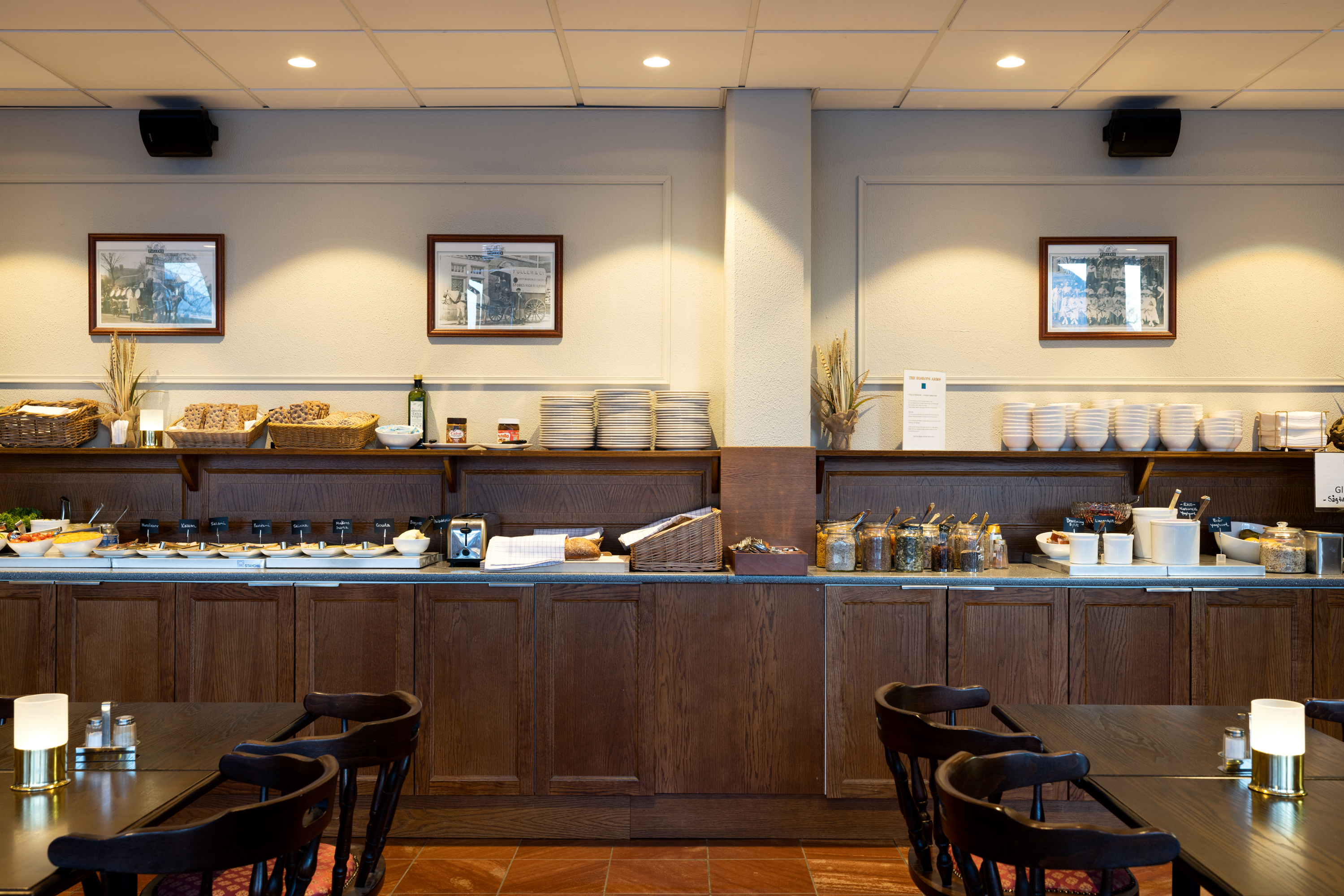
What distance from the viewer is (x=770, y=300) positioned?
418 centimetres

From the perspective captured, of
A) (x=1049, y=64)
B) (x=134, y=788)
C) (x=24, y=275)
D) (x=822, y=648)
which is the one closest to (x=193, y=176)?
(x=24, y=275)

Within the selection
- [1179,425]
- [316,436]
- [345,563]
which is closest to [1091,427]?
[1179,425]

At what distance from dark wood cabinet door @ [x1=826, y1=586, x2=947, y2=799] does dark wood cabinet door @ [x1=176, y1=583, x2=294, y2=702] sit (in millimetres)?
2327

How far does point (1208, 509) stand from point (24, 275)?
6.08 metres

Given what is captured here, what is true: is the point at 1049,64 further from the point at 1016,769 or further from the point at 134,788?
the point at 134,788

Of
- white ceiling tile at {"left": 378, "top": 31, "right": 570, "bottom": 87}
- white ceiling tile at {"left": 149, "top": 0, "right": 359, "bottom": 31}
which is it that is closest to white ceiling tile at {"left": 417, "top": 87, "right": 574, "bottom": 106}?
white ceiling tile at {"left": 378, "top": 31, "right": 570, "bottom": 87}

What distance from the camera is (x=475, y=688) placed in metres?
3.80

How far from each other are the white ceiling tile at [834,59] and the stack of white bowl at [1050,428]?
1717 millimetres

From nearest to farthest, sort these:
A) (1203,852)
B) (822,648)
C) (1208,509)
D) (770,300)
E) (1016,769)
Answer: (1203,852), (1016,769), (822,648), (770,300), (1208,509)

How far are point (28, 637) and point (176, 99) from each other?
2.63m

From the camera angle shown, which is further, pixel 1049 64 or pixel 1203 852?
pixel 1049 64

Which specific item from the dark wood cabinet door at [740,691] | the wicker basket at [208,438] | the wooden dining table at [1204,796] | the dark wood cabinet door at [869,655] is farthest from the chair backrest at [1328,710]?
the wicker basket at [208,438]

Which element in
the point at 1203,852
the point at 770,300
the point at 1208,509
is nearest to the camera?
the point at 1203,852

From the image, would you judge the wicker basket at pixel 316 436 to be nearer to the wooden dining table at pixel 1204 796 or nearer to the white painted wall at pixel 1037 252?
the white painted wall at pixel 1037 252
